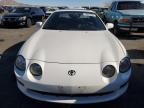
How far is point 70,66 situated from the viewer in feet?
14.8

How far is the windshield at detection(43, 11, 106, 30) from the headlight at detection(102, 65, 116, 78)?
1.99 metres

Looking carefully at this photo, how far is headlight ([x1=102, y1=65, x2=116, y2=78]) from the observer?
4508mm

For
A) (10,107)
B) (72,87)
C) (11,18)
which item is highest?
(72,87)

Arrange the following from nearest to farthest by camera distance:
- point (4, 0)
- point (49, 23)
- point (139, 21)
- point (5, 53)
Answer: point (49, 23) < point (5, 53) < point (139, 21) < point (4, 0)

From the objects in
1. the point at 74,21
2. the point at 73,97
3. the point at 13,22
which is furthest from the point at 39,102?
the point at 13,22

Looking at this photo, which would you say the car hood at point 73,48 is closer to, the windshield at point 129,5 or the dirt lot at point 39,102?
the dirt lot at point 39,102

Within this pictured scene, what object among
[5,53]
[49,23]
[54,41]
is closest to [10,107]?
[54,41]

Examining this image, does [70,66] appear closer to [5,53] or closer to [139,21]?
[5,53]

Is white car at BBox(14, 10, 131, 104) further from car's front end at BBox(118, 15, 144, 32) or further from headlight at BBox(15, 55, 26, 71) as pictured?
car's front end at BBox(118, 15, 144, 32)

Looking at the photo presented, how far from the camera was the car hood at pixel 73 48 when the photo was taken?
4.68 m

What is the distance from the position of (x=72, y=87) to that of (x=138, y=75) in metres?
2.82

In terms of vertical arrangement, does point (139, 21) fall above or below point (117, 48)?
below

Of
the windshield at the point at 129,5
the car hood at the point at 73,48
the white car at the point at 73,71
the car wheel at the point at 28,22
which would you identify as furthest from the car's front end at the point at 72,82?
the car wheel at the point at 28,22

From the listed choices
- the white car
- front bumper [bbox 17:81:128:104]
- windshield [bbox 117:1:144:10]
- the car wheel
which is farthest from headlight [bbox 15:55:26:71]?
the car wheel
